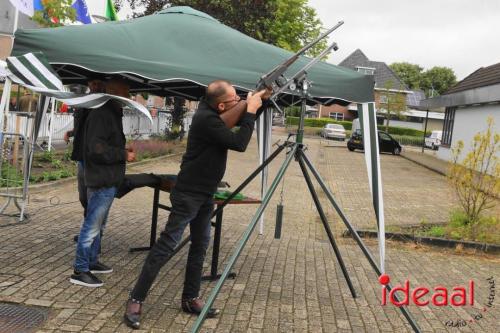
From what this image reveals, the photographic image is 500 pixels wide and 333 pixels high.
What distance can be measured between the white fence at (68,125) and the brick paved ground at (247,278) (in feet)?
7.06

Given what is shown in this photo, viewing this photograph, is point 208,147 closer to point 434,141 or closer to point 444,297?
point 444,297

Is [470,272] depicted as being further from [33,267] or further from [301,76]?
[33,267]

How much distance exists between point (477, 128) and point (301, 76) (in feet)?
72.1

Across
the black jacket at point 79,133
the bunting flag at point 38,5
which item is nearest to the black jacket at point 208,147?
the black jacket at point 79,133

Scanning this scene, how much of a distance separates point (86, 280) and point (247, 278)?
172 centimetres

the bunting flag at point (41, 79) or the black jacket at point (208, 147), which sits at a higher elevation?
the bunting flag at point (41, 79)

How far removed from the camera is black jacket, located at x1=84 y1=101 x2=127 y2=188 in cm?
477

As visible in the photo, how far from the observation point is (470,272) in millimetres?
6781

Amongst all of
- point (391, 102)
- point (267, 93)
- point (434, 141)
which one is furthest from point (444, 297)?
point (391, 102)

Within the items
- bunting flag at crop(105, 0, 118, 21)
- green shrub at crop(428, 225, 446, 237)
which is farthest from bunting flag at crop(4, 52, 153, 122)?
bunting flag at crop(105, 0, 118, 21)

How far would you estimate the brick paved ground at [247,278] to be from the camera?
4496 millimetres

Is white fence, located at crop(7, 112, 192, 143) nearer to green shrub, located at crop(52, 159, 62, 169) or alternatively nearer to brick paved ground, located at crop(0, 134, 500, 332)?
green shrub, located at crop(52, 159, 62, 169)

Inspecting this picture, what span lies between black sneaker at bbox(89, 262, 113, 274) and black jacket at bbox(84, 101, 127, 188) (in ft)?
3.47

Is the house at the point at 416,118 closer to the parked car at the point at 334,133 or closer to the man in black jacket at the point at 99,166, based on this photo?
the parked car at the point at 334,133
